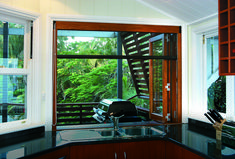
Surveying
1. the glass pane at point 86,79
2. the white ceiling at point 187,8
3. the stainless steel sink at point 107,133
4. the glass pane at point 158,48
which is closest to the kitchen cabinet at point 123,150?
the stainless steel sink at point 107,133

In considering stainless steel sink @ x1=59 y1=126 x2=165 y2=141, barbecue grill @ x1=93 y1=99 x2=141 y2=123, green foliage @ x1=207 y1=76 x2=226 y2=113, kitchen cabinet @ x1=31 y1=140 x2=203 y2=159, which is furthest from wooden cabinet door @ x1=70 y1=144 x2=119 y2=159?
green foliage @ x1=207 y1=76 x2=226 y2=113

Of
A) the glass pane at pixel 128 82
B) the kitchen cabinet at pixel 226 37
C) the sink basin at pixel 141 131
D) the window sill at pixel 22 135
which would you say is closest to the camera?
the kitchen cabinet at pixel 226 37

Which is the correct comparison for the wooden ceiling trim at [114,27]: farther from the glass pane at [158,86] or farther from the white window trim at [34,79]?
the glass pane at [158,86]

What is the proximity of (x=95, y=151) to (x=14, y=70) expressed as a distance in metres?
1.14

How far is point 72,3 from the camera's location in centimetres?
272

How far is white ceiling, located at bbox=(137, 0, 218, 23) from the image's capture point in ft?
7.95

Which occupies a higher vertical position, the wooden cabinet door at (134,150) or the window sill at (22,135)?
the window sill at (22,135)

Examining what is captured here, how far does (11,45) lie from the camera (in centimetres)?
239

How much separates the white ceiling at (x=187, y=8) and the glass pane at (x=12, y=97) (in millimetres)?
1695

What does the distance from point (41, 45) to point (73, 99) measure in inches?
84.1

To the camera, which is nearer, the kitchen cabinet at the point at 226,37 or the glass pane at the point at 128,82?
the kitchen cabinet at the point at 226,37

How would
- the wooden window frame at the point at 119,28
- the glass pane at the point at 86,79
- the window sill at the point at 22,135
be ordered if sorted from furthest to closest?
the glass pane at the point at 86,79 → the wooden window frame at the point at 119,28 → the window sill at the point at 22,135

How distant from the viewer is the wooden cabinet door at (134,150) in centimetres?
236

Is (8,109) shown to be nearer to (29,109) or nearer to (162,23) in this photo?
(29,109)
